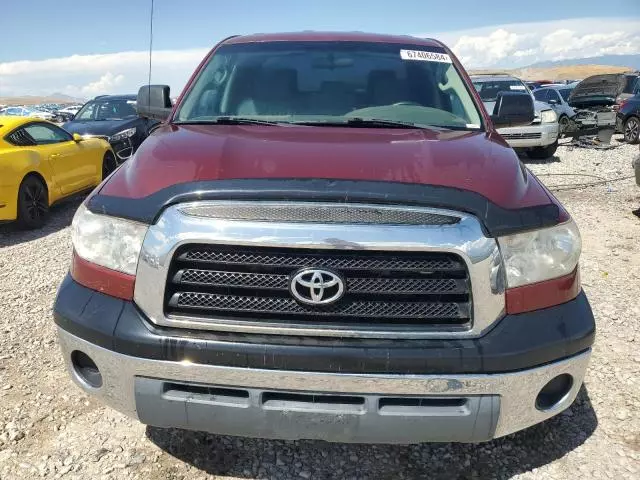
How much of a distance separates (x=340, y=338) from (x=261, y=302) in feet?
1.00

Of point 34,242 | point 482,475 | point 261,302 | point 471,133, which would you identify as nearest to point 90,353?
point 261,302

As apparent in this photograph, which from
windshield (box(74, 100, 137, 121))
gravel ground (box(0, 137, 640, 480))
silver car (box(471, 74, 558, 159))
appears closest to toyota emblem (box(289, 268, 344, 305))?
gravel ground (box(0, 137, 640, 480))

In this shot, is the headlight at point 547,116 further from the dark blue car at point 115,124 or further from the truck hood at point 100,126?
the truck hood at point 100,126

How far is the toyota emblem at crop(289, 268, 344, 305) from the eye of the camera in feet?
6.03

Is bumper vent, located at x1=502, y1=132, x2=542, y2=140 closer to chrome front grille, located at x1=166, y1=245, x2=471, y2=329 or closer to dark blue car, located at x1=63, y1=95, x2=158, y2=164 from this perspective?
dark blue car, located at x1=63, y1=95, x2=158, y2=164

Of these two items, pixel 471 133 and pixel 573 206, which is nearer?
pixel 471 133

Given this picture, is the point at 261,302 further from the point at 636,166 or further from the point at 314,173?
the point at 636,166

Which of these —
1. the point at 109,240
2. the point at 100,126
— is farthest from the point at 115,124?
the point at 109,240

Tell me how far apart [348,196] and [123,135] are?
9.55 m

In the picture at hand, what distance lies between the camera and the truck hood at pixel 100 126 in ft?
33.8

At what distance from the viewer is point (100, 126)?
34.6 feet

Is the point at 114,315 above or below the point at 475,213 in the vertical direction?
below

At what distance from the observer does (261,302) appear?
191cm

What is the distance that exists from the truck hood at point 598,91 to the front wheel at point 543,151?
3.56 meters
